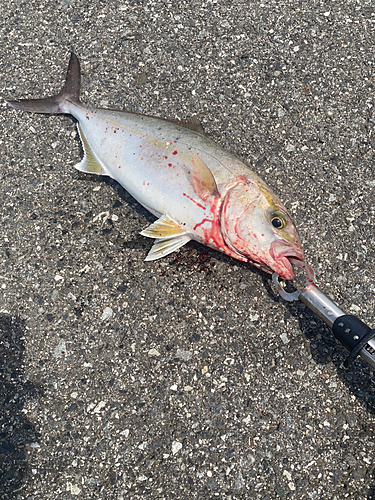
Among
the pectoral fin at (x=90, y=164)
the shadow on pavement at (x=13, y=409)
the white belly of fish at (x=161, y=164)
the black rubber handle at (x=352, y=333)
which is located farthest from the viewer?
the pectoral fin at (x=90, y=164)

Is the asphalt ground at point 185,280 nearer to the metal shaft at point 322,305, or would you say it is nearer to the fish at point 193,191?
the fish at point 193,191

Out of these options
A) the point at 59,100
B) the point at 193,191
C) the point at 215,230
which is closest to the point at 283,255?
the point at 215,230

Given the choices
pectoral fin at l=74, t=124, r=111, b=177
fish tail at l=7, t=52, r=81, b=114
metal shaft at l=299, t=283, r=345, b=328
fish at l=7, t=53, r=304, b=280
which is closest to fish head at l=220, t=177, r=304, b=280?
fish at l=7, t=53, r=304, b=280

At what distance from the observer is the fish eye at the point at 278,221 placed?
9.25ft

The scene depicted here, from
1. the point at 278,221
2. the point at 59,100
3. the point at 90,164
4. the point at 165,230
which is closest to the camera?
the point at 278,221

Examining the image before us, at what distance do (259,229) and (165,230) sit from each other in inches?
27.6

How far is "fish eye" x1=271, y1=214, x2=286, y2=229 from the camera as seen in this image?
2.82m

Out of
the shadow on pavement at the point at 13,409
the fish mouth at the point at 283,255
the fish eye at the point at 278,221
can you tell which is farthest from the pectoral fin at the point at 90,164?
the fish mouth at the point at 283,255

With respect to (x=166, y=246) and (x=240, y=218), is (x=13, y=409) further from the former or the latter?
(x=240, y=218)

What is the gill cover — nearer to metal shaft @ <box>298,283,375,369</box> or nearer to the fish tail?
metal shaft @ <box>298,283,375,369</box>

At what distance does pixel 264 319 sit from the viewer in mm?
3070

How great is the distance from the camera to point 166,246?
9.89 ft

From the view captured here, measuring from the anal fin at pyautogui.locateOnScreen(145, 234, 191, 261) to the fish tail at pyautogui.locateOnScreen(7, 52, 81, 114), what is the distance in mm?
1746

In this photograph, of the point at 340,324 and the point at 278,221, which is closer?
the point at 340,324
